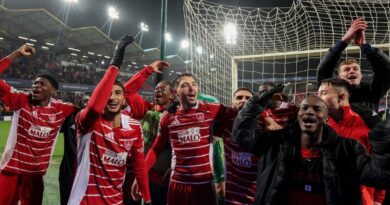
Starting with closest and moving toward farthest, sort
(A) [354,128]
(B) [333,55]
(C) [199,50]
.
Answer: (A) [354,128], (B) [333,55], (C) [199,50]

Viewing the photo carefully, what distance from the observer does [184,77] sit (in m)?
3.59

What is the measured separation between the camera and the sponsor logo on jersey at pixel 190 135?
3.33 m

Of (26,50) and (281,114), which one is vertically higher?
(26,50)

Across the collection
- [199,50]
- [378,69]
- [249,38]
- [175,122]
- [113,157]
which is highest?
[249,38]

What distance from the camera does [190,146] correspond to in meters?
3.32

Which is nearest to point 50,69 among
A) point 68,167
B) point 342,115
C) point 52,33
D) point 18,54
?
point 52,33

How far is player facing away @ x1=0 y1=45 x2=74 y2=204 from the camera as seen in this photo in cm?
349

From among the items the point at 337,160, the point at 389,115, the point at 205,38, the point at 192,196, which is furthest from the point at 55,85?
the point at 205,38

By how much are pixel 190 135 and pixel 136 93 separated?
992 mm

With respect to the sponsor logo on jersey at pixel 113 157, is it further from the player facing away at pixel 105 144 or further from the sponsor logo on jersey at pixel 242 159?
the sponsor logo on jersey at pixel 242 159

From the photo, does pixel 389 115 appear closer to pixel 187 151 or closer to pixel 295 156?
pixel 295 156

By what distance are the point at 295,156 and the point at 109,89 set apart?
4.45 ft

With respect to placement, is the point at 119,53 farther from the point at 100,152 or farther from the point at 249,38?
the point at 249,38

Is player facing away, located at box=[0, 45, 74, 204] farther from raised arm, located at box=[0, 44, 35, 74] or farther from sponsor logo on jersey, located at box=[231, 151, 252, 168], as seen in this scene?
sponsor logo on jersey, located at box=[231, 151, 252, 168]
